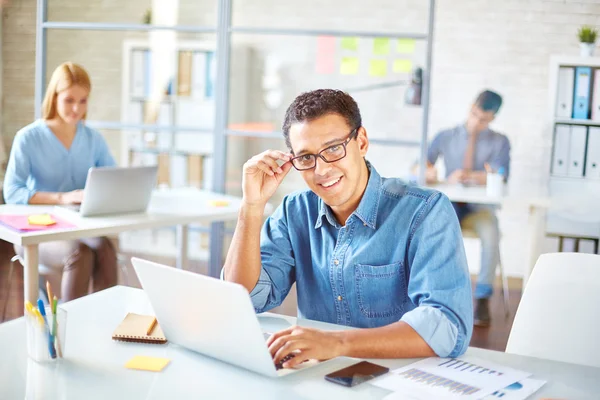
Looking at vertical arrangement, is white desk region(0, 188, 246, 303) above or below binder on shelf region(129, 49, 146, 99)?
below

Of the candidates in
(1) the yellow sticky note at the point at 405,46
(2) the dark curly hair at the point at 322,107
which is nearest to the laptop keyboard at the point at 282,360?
(2) the dark curly hair at the point at 322,107

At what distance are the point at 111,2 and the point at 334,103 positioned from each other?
3.43 metres

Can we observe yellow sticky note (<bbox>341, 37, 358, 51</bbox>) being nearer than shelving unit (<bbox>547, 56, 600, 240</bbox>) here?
Yes

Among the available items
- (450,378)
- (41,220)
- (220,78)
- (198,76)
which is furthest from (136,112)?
(450,378)

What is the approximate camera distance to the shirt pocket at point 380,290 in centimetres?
165

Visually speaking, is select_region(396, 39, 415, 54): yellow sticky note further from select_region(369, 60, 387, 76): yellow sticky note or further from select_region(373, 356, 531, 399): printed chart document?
select_region(373, 356, 531, 399): printed chart document

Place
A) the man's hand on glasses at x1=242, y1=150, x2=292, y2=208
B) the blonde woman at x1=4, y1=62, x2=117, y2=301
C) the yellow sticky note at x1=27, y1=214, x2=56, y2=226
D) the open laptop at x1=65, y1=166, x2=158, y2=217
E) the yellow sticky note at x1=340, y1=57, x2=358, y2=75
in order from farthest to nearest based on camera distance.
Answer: the yellow sticky note at x1=340, y1=57, x2=358, y2=75 → the blonde woman at x1=4, y1=62, x2=117, y2=301 → the open laptop at x1=65, y1=166, x2=158, y2=217 → the yellow sticky note at x1=27, y1=214, x2=56, y2=226 → the man's hand on glasses at x1=242, y1=150, x2=292, y2=208

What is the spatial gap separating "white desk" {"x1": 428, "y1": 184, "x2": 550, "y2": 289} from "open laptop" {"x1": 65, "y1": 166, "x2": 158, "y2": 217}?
5.89 ft

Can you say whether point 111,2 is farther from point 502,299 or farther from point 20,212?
point 502,299

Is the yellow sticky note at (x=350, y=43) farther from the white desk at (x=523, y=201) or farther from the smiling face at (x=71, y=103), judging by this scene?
the smiling face at (x=71, y=103)

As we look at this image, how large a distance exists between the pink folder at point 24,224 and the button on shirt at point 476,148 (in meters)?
2.75

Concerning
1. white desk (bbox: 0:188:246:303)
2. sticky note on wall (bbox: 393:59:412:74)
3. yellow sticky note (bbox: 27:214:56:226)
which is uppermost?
sticky note on wall (bbox: 393:59:412:74)

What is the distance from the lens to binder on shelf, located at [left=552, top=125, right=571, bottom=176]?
4508 mm

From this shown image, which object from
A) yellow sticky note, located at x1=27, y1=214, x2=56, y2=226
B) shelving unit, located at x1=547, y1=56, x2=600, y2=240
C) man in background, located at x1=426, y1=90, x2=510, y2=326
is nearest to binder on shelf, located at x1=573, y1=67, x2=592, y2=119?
shelving unit, located at x1=547, y1=56, x2=600, y2=240
